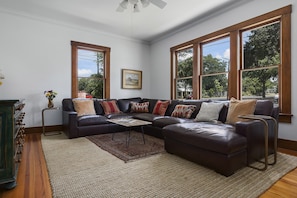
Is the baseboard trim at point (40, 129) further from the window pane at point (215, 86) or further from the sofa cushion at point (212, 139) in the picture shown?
the window pane at point (215, 86)

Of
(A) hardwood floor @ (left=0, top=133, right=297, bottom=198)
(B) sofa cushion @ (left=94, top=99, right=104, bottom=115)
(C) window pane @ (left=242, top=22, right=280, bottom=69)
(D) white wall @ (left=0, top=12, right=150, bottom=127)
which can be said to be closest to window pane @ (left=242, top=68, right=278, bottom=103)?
(C) window pane @ (left=242, top=22, right=280, bottom=69)

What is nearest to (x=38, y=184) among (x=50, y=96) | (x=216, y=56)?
(x=50, y=96)

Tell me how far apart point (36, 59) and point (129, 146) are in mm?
3272

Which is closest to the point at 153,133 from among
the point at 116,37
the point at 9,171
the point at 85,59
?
the point at 9,171

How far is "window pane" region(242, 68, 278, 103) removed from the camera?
10.7ft

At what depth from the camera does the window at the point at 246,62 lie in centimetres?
304

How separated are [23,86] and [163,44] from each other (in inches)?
165

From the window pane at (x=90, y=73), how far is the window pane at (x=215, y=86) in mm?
3117

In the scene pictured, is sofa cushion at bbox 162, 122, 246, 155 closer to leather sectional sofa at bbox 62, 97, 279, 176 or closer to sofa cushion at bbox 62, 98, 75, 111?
leather sectional sofa at bbox 62, 97, 279, 176

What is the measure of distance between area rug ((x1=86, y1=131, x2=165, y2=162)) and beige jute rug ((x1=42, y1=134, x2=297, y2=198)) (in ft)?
0.47

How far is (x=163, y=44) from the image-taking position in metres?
5.73

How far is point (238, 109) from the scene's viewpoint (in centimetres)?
285

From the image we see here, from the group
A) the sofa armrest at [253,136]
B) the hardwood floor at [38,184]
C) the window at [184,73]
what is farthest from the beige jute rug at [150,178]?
the window at [184,73]

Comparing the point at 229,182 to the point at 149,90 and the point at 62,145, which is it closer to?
the point at 62,145
